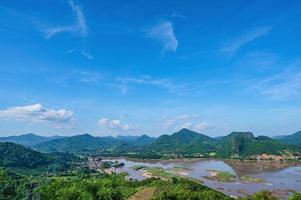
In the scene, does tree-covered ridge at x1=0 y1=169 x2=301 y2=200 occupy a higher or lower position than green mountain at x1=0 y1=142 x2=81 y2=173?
lower

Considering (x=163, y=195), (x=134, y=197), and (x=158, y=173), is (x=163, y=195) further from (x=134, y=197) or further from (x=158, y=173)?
(x=158, y=173)

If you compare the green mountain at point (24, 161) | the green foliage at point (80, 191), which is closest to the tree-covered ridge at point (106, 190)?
the green foliage at point (80, 191)

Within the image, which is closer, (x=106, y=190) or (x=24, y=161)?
(x=106, y=190)


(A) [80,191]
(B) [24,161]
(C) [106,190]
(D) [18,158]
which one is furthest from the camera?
(D) [18,158]

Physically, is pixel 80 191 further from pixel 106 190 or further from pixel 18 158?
pixel 18 158

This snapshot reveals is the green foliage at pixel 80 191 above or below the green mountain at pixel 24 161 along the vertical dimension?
below

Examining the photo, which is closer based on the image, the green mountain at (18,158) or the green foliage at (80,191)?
the green foliage at (80,191)

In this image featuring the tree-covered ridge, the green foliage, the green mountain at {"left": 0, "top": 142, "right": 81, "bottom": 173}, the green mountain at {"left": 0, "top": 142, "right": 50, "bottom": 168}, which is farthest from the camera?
the green mountain at {"left": 0, "top": 142, "right": 50, "bottom": 168}

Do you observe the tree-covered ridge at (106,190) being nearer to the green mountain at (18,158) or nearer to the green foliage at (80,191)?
the green foliage at (80,191)

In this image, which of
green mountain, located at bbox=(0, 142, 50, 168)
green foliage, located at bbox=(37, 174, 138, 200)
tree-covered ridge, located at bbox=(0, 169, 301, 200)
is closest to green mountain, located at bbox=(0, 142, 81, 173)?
green mountain, located at bbox=(0, 142, 50, 168)

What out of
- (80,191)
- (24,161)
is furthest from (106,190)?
(24,161)

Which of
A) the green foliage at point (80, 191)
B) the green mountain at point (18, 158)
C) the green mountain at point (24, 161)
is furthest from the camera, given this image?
the green mountain at point (18, 158)

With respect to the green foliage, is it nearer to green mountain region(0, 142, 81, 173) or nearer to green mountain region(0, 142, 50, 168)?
green mountain region(0, 142, 81, 173)
